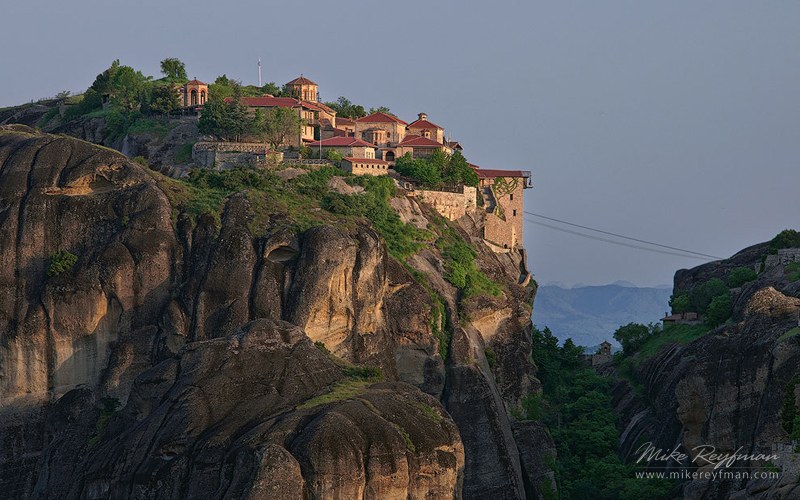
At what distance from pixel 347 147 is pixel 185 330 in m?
24.7

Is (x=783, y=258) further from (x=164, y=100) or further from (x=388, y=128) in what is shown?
(x=164, y=100)

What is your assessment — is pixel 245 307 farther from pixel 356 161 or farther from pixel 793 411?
pixel 793 411

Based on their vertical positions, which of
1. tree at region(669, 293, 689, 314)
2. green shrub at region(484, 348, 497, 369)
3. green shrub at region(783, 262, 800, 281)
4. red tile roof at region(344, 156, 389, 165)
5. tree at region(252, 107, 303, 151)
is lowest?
green shrub at region(484, 348, 497, 369)

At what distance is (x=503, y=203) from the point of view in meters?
138

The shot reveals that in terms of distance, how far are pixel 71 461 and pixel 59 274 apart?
35.3ft

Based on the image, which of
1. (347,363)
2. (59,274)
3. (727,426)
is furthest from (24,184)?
(727,426)

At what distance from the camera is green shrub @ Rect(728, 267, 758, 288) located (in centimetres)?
12825

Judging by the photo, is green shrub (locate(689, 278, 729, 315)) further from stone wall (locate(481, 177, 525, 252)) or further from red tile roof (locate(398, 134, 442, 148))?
red tile roof (locate(398, 134, 442, 148))

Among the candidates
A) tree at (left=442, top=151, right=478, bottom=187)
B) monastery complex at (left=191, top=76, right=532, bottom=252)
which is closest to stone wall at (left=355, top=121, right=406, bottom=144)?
monastery complex at (left=191, top=76, right=532, bottom=252)

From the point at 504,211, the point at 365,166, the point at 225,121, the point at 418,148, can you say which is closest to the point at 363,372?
the point at 365,166

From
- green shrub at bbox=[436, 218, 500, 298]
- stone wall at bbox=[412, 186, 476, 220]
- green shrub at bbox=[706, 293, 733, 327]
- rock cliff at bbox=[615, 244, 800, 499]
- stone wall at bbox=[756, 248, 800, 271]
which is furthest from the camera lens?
stone wall at bbox=[412, 186, 476, 220]

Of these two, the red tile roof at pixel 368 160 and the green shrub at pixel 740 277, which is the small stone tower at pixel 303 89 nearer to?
the red tile roof at pixel 368 160

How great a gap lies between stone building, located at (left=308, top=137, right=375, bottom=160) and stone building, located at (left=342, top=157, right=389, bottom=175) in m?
1.23

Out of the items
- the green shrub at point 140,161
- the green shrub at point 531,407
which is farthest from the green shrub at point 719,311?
the green shrub at point 140,161
